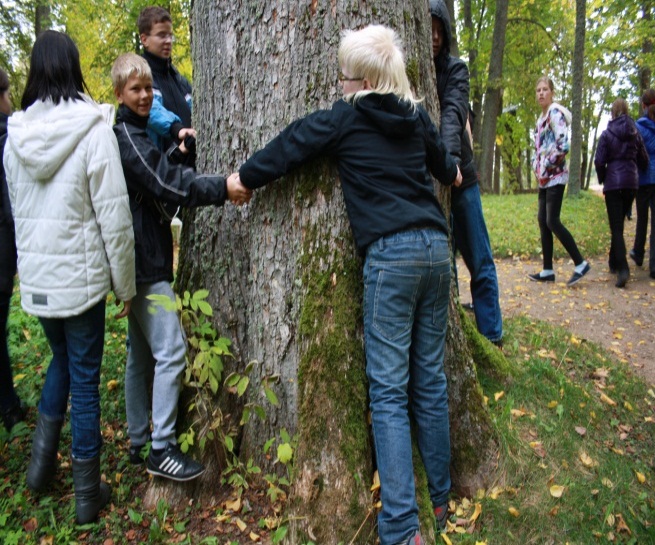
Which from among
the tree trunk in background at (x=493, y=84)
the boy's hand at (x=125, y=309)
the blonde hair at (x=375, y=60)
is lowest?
the boy's hand at (x=125, y=309)

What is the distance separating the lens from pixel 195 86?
297cm

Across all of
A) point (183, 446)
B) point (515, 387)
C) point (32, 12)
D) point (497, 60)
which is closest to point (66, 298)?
point (183, 446)

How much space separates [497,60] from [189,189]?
607 inches

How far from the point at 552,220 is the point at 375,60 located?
486cm

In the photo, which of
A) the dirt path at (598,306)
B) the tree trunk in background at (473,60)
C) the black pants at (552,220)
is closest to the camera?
the dirt path at (598,306)

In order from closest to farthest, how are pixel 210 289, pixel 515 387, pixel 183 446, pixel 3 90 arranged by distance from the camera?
pixel 183 446, pixel 210 289, pixel 3 90, pixel 515 387

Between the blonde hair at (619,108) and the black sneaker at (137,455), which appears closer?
the black sneaker at (137,455)

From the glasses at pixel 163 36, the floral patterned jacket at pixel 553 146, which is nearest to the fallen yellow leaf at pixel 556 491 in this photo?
the glasses at pixel 163 36

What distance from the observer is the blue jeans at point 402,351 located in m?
2.37

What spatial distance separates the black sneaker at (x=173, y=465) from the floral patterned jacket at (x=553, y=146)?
5.30 meters

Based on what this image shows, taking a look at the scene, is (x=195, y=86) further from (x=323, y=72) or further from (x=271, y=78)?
(x=323, y=72)

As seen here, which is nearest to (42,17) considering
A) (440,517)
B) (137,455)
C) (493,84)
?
(493,84)

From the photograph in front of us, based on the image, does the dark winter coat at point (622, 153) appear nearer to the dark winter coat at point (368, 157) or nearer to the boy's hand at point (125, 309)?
the dark winter coat at point (368, 157)

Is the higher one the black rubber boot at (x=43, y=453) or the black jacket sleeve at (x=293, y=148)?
the black jacket sleeve at (x=293, y=148)
